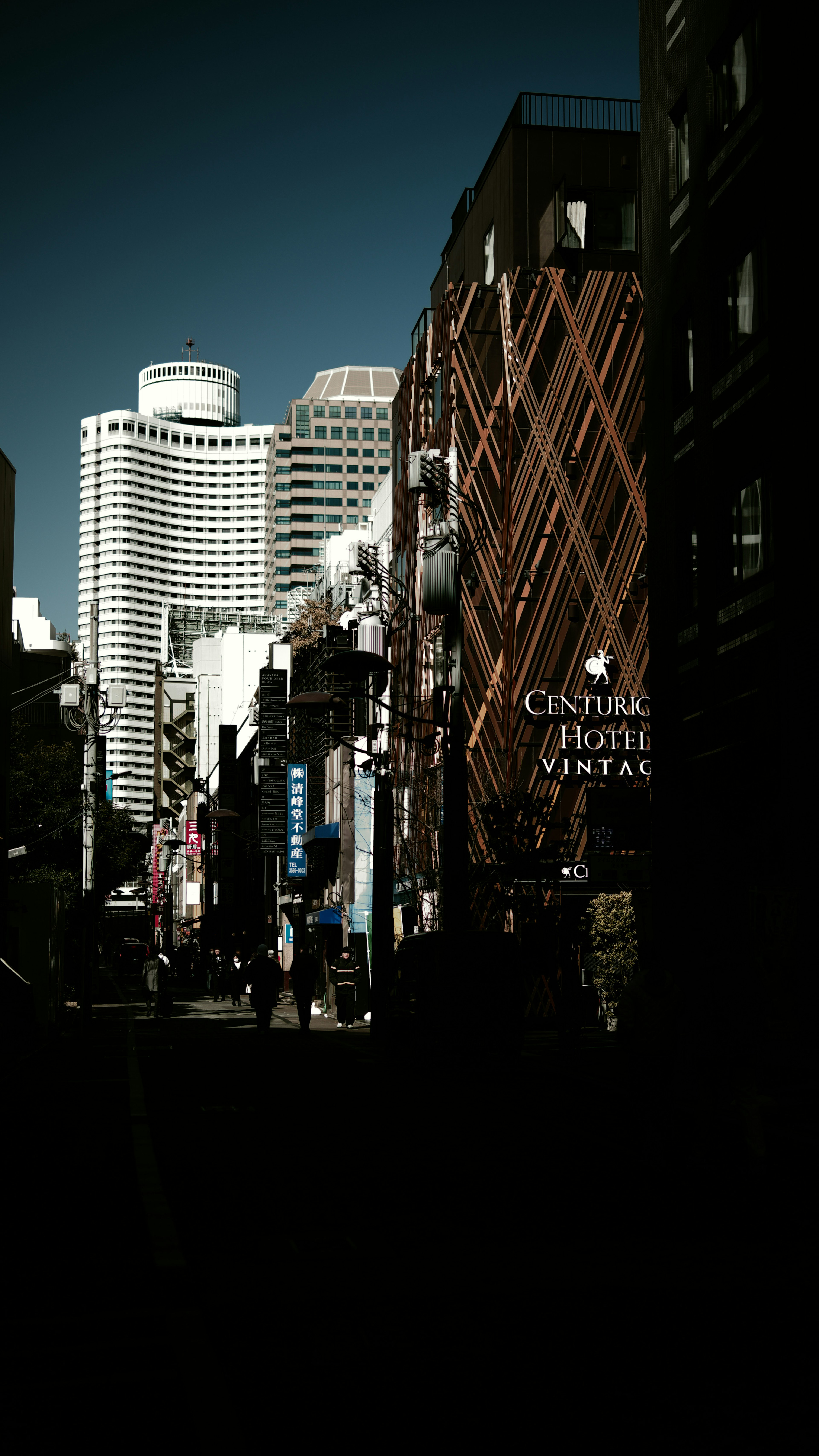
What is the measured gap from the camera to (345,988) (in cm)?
4219

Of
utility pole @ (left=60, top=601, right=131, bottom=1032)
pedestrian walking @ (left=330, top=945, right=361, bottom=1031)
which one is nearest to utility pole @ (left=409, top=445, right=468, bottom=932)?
pedestrian walking @ (left=330, top=945, right=361, bottom=1031)

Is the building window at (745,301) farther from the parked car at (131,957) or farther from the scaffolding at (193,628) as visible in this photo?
the scaffolding at (193,628)

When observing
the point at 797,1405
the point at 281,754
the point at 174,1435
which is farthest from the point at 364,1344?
the point at 281,754

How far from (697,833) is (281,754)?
5769 centimetres

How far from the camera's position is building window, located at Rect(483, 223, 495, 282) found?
178 feet

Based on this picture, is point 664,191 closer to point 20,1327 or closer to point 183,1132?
point 183,1132

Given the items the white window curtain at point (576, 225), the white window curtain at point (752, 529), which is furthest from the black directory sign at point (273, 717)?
the white window curtain at point (752, 529)

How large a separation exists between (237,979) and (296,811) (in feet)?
46.2

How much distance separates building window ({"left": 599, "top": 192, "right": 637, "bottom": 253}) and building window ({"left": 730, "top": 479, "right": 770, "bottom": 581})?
28913 mm

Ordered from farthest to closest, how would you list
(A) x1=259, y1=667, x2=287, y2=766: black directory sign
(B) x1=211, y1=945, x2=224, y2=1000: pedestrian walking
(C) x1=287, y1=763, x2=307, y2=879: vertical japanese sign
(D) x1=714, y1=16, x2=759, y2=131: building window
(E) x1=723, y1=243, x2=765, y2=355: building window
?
(A) x1=259, y1=667, x2=287, y2=766: black directory sign < (C) x1=287, y1=763, x2=307, y2=879: vertical japanese sign < (B) x1=211, y1=945, x2=224, y2=1000: pedestrian walking < (D) x1=714, y1=16, x2=759, y2=131: building window < (E) x1=723, y1=243, x2=765, y2=355: building window

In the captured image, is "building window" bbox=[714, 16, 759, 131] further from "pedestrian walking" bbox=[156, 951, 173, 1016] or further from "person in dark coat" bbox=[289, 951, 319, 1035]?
"pedestrian walking" bbox=[156, 951, 173, 1016]

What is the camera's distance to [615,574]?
49.0 m

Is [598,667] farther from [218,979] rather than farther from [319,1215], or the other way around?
[319,1215]

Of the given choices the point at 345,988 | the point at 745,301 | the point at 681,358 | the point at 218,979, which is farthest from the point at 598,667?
the point at 218,979
